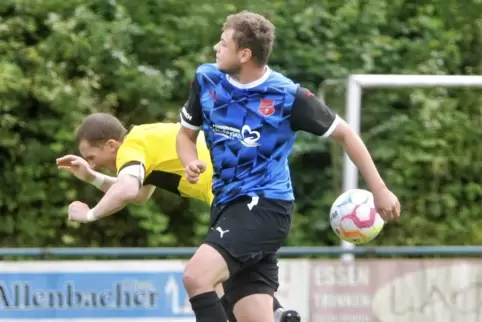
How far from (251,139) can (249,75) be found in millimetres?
290

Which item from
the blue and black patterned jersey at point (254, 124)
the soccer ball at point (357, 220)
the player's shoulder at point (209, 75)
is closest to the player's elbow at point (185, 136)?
the blue and black patterned jersey at point (254, 124)

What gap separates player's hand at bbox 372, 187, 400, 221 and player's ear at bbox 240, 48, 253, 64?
32.3 inches

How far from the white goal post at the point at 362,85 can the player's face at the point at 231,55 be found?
4.08 m

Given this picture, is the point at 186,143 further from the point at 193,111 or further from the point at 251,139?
the point at 251,139

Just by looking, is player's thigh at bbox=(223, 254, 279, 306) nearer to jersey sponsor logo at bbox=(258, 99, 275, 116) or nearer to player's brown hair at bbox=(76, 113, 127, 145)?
jersey sponsor logo at bbox=(258, 99, 275, 116)

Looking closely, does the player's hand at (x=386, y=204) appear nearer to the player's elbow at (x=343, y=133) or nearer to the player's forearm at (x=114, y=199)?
the player's elbow at (x=343, y=133)

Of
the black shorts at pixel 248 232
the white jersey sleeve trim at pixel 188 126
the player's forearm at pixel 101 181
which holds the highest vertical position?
the white jersey sleeve trim at pixel 188 126

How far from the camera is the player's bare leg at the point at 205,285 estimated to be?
4.73 m

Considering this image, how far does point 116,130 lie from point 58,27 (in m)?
4.21

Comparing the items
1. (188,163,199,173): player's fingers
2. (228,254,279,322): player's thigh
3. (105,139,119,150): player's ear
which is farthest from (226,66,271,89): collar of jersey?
(105,139,119,150): player's ear

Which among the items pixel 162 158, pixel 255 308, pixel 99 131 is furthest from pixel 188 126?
pixel 255 308

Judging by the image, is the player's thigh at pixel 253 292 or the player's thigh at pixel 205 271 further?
the player's thigh at pixel 253 292

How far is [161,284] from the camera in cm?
754

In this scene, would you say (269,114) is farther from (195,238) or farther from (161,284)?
(195,238)
